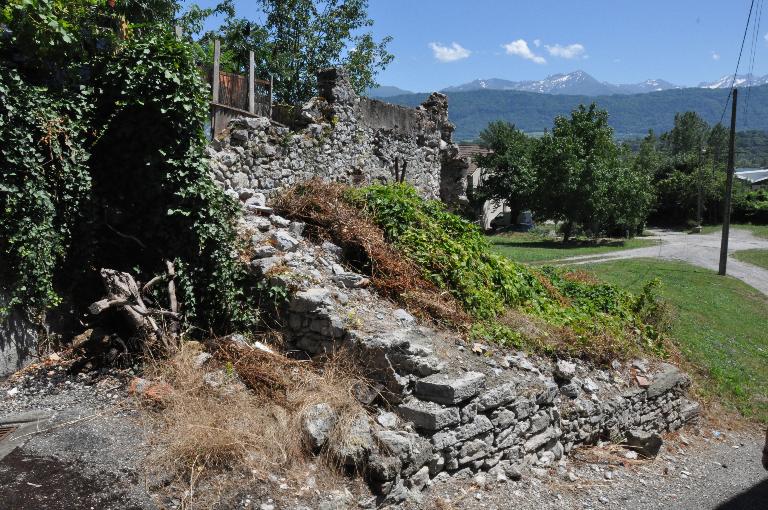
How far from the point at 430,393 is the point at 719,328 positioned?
11.3 m

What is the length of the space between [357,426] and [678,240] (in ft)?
126

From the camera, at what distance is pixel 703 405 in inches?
436

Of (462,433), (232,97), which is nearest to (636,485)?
(462,433)

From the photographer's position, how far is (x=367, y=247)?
30.2 feet

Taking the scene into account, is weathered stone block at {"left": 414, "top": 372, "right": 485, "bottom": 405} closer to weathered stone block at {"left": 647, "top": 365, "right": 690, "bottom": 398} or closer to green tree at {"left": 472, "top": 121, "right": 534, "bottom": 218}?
weathered stone block at {"left": 647, "top": 365, "right": 690, "bottom": 398}

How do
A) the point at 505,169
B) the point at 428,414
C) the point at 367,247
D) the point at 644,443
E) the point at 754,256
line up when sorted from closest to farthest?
the point at 428,414
the point at 644,443
the point at 367,247
the point at 754,256
the point at 505,169

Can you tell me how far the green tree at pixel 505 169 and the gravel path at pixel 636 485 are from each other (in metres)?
34.0

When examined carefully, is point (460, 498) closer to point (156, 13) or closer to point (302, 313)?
point (302, 313)

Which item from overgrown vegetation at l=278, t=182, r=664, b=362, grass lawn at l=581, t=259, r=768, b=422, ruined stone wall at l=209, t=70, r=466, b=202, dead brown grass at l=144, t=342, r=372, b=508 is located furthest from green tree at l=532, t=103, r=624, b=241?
dead brown grass at l=144, t=342, r=372, b=508

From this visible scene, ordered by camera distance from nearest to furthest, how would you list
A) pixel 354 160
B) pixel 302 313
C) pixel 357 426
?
pixel 357 426
pixel 302 313
pixel 354 160

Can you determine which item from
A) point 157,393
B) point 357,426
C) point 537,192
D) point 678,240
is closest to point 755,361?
point 357,426

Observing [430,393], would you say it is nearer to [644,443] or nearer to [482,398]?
[482,398]

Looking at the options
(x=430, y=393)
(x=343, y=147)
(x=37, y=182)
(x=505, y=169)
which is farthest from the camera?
(x=505, y=169)

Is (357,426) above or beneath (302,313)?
beneath
